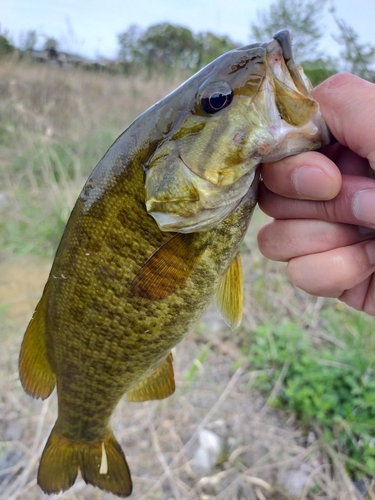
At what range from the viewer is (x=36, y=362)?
1.28 metres

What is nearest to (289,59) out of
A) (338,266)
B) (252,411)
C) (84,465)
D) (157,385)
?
(338,266)

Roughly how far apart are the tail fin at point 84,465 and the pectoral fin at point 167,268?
28.6 inches

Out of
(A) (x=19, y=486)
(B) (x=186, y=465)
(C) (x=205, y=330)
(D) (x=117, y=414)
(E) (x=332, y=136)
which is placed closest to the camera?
(E) (x=332, y=136)

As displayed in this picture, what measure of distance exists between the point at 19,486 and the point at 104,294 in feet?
5.57

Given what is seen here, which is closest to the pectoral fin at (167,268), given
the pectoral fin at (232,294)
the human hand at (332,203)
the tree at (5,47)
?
the pectoral fin at (232,294)

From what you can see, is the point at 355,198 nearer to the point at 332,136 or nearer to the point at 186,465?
the point at 332,136

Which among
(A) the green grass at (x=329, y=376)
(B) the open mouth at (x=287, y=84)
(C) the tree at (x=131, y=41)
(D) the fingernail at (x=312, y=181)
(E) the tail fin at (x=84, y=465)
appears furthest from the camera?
(C) the tree at (x=131, y=41)

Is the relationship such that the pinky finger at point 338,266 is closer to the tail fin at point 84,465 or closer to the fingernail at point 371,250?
the fingernail at point 371,250

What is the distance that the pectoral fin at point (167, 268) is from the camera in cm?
105

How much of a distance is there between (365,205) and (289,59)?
1.49 ft

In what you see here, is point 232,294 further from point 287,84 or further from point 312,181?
point 287,84

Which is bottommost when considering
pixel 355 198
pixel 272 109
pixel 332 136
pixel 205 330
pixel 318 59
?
pixel 205 330

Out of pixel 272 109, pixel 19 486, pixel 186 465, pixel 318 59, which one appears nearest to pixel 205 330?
pixel 186 465

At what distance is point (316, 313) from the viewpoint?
3322 millimetres
